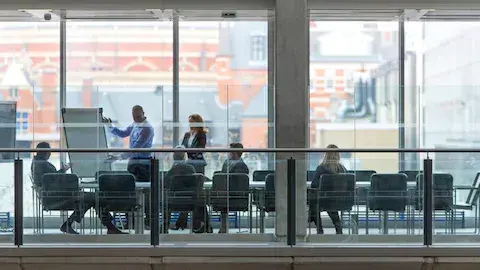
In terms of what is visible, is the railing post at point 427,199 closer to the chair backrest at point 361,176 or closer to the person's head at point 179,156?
the chair backrest at point 361,176

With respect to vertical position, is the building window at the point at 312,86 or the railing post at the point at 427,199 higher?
the building window at the point at 312,86

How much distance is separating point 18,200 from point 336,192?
3.05 meters

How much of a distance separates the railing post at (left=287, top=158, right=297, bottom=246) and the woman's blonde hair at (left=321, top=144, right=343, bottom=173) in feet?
1.23

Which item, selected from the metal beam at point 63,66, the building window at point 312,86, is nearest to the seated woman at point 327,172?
the building window at point 312,86

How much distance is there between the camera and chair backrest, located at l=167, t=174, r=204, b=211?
23.3 feet

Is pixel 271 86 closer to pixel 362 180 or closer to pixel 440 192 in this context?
pixel 362 180

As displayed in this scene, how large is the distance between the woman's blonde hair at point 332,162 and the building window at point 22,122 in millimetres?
4512

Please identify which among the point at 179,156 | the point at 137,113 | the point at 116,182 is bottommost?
the point at 116,182

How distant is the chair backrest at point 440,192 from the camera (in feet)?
23.4

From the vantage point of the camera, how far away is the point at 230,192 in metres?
7.24

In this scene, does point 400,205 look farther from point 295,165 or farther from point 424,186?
point 295,165

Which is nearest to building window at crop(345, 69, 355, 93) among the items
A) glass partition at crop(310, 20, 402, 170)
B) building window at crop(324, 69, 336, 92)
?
glass partition at crop(310, 20, 402, 170)

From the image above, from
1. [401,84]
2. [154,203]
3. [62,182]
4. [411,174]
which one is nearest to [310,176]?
[411,174]

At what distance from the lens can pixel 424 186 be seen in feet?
23.4
